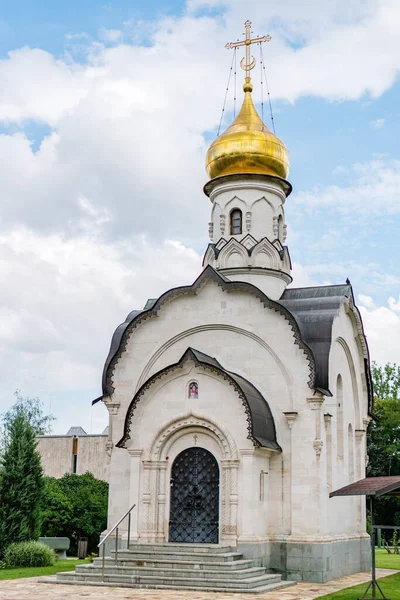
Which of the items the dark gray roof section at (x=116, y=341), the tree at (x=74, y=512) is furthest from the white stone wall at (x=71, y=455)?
the dark gray roof section at (x=116, y=341)

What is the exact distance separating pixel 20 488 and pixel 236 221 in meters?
8.88

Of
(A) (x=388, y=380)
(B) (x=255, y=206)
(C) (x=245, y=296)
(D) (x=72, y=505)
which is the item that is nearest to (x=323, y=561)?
(C) (x=245, y=296)

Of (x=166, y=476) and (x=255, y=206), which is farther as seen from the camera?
(x=255, y=206)

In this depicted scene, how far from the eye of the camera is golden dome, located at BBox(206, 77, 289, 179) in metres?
20.4

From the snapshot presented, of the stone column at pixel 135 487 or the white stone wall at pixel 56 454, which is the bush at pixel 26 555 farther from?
the white stone wall at pixel 56 454

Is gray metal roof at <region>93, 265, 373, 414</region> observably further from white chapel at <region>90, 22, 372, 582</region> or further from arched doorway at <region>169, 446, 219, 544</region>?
arched doorway at <region>169, 446, 219, 544</region>

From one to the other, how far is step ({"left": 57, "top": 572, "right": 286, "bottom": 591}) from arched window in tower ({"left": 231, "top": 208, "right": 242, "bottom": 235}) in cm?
923

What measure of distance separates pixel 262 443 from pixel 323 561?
2.85 m

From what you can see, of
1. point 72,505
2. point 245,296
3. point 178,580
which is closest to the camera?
point 178,580

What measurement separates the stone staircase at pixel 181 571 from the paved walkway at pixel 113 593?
0.35 meters

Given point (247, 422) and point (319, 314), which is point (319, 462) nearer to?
point (247, 422)

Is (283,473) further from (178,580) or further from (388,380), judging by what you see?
(388,380)

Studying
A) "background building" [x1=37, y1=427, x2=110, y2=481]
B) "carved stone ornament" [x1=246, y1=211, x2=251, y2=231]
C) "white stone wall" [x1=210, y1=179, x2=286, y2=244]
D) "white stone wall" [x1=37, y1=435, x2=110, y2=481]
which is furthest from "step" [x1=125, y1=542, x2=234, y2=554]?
"background building" [x1=37, y1=427, x2=110, y2=481]

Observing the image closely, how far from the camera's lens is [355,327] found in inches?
777
